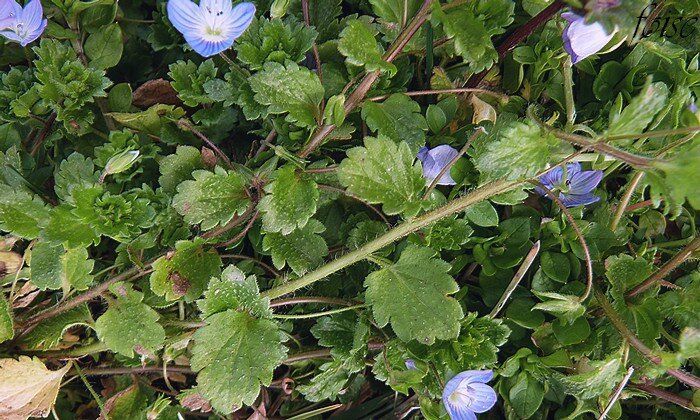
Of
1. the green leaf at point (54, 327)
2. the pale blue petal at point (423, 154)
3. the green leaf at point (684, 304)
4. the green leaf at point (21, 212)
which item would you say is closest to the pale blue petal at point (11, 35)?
the green leaf at point (21, 212)

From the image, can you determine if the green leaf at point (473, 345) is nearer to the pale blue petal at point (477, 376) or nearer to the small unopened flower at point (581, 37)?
the pale blue petal at point (477, 376)

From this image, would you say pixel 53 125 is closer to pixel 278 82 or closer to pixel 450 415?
pixel 278 82

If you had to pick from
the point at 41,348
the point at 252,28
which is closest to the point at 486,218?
the point at 252,28

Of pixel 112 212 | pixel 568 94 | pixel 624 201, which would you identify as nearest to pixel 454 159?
pixel 568 94

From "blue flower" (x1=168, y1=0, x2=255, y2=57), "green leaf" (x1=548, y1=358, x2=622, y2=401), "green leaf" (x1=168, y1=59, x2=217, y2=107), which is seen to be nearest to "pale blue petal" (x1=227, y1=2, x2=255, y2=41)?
"blue flower" (x1=168, y1=0, x2=255, y2=57)

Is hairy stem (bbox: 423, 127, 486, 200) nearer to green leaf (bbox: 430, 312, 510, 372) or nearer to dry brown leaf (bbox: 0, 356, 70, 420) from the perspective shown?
green leaf (bbox: 430, 312, 510, 372)

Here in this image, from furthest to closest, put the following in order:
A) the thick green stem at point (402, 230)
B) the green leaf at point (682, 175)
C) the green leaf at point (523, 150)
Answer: the thick green stem at point (402, 230) < the green leaf at point (523, 150) < the green leaf at point (682, 175)
